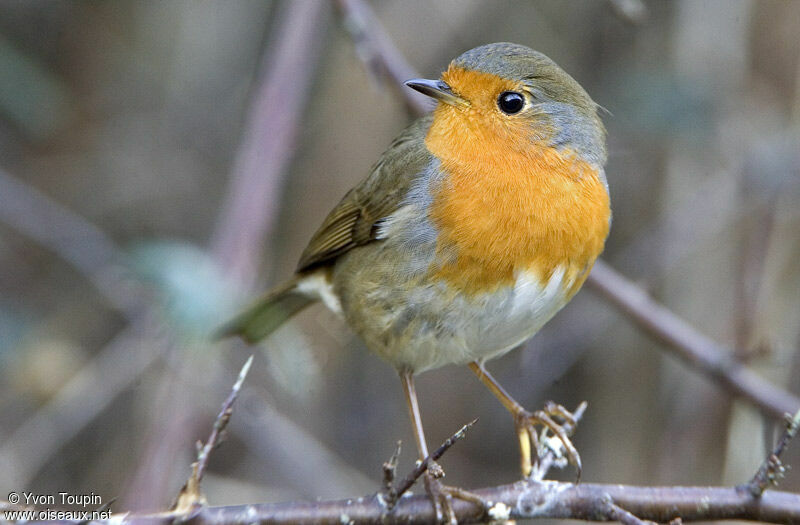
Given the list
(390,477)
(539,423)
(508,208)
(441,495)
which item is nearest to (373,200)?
(508,208)

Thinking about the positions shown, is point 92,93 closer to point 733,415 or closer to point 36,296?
point 36,296

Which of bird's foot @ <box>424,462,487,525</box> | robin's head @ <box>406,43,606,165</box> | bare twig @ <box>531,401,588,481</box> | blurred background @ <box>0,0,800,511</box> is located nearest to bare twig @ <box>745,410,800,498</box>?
bare twig @ <box>531,401,588,481</box>

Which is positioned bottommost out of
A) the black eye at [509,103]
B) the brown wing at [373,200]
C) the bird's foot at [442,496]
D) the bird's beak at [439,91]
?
the bird's foot at [442,496]

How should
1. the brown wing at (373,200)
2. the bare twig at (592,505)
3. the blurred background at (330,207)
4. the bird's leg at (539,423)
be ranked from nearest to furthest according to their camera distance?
1. the bare twig at (592,505)
2. the bird's leg at (539,423)
3. the brown wing at (373,200)
4. the blurred background at (330,207)

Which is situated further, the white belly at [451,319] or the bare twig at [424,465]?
the white belly at [451,319]

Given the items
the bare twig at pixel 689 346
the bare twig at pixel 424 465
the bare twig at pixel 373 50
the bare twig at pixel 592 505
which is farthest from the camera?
the bare twig at pixel 689 346

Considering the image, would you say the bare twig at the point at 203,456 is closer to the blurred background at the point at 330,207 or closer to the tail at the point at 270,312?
the tail at the point at 270,312

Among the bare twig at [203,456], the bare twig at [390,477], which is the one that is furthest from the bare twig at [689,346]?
the bare twig at [203,456]

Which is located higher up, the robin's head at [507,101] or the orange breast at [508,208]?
the robin's head at [507,101]
